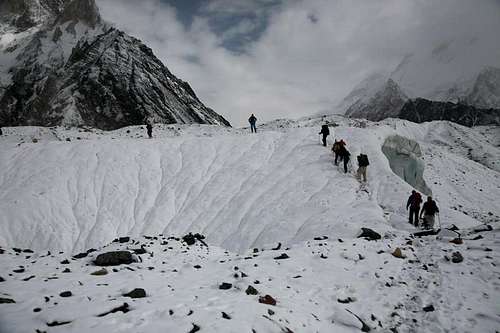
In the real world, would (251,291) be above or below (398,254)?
below

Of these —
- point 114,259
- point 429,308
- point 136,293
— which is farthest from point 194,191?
point 429,308

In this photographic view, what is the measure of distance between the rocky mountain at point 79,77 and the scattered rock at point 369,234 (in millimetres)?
85605

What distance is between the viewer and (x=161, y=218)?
21672mm

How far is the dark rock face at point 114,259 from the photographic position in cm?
1165

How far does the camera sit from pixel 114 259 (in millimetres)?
11727

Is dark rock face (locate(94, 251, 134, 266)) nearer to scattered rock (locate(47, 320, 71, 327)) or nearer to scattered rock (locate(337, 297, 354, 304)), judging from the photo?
scattered rock (locate(47, 320, 71, 327))

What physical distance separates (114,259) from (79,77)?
337 feet

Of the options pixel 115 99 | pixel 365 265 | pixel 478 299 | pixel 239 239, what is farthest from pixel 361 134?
pixel 115 99

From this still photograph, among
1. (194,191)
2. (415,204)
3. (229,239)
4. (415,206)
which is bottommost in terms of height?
(229,239)

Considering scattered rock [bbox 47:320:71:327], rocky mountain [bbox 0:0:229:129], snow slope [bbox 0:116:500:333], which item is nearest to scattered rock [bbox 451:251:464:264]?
snow slope [bbox 0:116:500:333]

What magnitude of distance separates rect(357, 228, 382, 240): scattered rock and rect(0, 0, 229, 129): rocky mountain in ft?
281

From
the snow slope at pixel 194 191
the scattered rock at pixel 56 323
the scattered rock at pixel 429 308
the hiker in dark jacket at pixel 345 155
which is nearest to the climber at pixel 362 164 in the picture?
the snow slope at pixel 194 191

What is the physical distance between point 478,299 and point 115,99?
99239 mm

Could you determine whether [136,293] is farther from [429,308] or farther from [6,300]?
[429,308]
